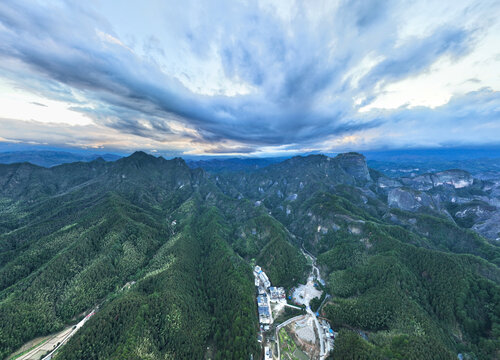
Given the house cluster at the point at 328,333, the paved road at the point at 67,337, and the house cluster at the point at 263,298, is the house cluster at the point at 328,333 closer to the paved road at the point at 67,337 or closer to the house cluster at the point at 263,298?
the house cluster at the point at 263,298

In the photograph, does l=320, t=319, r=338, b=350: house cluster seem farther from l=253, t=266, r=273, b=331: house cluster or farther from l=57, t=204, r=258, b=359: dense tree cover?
l=57, t=204, r=258, b=359: dense tree cover

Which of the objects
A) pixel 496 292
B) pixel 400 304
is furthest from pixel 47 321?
pixel 496 292

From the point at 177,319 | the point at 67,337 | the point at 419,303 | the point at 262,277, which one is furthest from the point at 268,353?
the point at 67,337

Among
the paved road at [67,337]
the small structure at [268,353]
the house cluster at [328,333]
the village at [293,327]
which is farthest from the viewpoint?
the house cluster at [328,333]

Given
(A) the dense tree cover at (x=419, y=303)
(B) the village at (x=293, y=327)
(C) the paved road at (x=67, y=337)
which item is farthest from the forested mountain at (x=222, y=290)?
(B) the village at (x=293, y=327)

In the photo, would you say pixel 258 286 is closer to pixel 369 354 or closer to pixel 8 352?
pixel 369 354

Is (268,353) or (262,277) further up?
(268,353)

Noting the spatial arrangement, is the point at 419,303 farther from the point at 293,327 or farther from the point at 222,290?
the point at 222,290

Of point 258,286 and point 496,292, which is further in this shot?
point 258,286
